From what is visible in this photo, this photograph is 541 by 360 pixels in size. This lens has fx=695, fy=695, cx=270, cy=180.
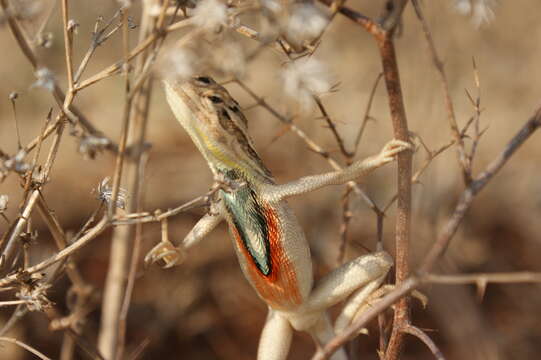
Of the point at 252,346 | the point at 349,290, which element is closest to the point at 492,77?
the point at 252,346

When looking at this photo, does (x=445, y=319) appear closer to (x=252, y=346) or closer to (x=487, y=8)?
(x=487, y=8)

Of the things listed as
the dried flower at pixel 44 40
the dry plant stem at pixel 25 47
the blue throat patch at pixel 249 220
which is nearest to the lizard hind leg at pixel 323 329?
the blue throat patch at pixel 249 220

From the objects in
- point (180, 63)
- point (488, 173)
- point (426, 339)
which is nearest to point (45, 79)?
point (180, 63)

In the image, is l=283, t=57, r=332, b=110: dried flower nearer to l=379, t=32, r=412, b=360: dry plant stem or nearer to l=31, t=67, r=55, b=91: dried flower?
l=379, t=32, r=412, b=360: dry plant stem

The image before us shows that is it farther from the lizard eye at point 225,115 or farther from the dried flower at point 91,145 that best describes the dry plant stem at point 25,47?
the lizard eye at point 225,115

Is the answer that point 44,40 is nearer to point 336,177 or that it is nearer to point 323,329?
point 336,177

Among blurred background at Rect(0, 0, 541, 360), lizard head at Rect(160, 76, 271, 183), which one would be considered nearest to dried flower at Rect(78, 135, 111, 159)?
lizard head at Rect(160, 76, 271, 183)
